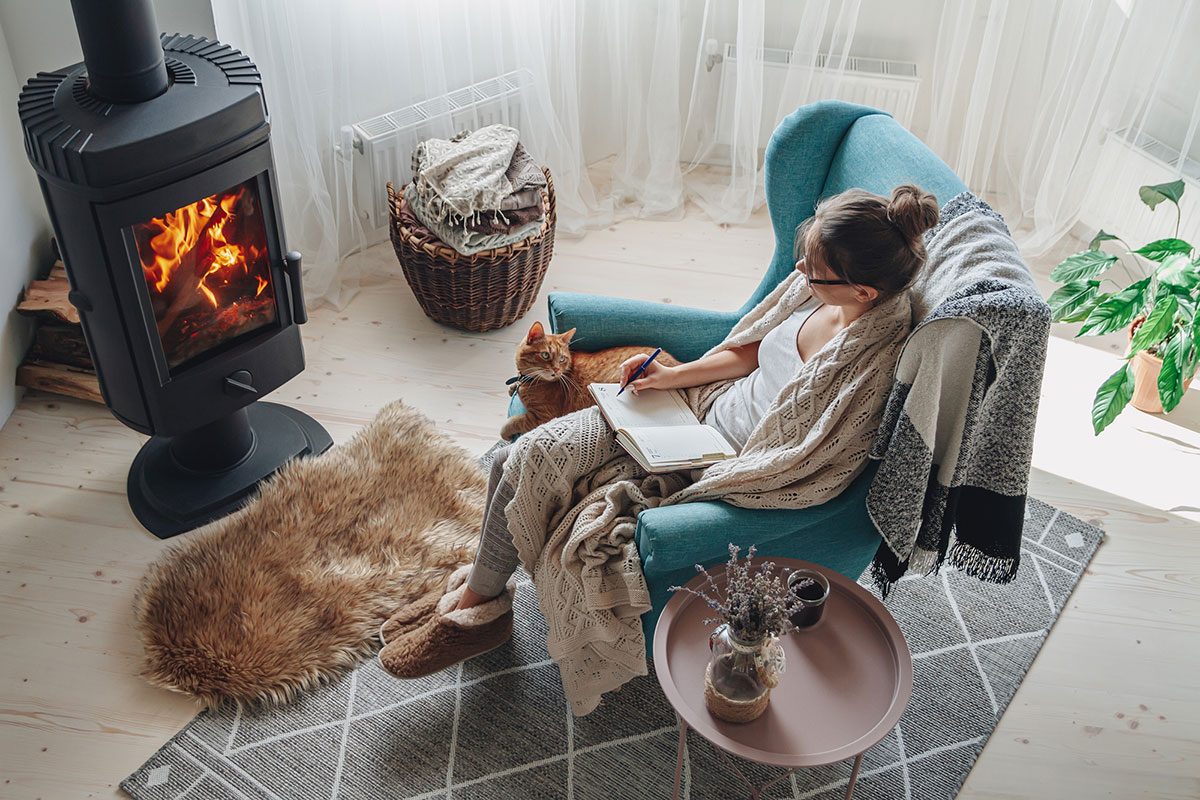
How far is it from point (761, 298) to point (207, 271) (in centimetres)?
123

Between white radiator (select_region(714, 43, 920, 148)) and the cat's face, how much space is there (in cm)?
170

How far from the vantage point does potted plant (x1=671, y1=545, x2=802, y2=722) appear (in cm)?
139

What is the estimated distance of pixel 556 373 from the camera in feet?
7.04

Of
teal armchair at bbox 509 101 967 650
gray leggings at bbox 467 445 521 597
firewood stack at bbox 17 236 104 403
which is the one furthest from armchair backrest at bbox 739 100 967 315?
firewood stack at bbox 17 236 104 403

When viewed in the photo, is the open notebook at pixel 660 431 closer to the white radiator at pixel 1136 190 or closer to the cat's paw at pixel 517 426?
the cat's paw at pixel 517 426

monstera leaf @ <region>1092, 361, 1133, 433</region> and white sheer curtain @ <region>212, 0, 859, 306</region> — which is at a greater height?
white sheer curtain @ <region>212, 0, 859, 306</region>

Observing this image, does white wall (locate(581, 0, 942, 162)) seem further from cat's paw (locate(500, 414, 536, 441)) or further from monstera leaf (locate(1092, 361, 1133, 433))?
cat's paw (locate(500, 414, 536, 441))

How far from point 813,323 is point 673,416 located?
1.09 feet

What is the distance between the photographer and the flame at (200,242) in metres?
2.02

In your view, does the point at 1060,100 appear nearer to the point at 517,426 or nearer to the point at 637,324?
the point at 637,324

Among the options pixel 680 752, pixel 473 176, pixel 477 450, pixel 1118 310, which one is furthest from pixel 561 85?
pixel 680 752

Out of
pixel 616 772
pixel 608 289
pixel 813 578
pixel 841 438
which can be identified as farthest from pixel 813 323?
pixel 608 289

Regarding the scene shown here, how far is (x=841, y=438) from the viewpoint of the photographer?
168 cm

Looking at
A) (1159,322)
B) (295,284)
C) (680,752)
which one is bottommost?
(680,752)
